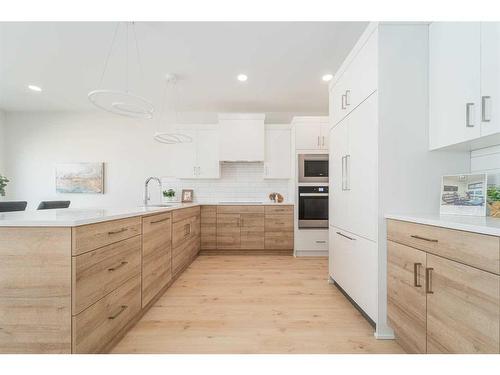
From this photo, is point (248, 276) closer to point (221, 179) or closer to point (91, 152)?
point (221, 179)

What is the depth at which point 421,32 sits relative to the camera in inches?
66.9

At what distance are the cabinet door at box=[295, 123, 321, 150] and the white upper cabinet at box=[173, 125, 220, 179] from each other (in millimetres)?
1479

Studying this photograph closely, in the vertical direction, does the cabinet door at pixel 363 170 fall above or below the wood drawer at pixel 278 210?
above

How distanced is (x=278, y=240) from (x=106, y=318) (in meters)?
2.84

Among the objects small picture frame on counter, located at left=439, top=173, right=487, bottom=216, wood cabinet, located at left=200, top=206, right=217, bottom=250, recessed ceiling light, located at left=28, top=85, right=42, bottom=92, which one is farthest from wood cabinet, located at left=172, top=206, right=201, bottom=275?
recessed ceiling light, located at left=28, top=85, right=42, bottom=92

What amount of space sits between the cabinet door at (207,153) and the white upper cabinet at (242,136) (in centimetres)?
18

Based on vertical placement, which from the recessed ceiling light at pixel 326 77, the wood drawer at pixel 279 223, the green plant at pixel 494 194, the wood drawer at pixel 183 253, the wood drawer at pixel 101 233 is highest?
the recessed ceiling light at pixel 326 77

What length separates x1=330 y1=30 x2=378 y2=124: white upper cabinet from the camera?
175 centimetres

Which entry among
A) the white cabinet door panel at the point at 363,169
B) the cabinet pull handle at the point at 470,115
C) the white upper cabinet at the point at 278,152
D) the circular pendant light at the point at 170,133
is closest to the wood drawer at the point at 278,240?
the white upper cabinet at the point at 278,152

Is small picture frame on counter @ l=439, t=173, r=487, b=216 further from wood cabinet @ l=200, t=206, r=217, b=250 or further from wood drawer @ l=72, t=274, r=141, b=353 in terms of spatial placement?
wood cabinet @ l=200, t=206, r=217, b=250

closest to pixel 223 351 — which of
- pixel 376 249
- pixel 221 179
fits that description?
pixel 376 249

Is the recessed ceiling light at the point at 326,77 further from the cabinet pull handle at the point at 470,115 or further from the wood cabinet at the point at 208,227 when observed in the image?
the wood cabinet at the point at 208,227

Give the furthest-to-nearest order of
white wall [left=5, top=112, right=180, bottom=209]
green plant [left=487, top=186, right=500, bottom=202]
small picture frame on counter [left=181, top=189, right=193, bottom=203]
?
white wall [left=5, top=112, right=180, bottom=209], small picture frame on counter [left=181, top=189, right=193, bottom=203], green plant [left=487, top=186, right=500, bottom=202]

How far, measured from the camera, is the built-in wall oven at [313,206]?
385 cm
